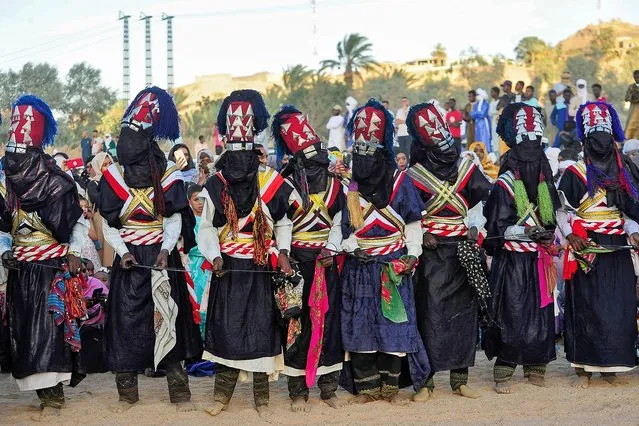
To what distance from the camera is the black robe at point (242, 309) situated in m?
8.08

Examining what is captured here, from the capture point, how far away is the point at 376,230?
8461 mm

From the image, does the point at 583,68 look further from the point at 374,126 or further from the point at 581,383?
the point at 374,126

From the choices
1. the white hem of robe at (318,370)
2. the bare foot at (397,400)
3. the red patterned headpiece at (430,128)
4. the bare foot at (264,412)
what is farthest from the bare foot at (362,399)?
the red patterned headpiece at (430,128)

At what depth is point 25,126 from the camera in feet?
27.5

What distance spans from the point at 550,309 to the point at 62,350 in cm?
435

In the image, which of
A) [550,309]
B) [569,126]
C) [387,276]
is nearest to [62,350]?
[387,276]

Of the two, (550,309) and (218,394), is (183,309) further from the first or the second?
(550,309)

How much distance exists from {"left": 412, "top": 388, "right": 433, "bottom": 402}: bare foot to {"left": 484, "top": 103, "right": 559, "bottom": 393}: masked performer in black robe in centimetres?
74

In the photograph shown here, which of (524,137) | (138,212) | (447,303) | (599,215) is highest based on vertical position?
(524,137)

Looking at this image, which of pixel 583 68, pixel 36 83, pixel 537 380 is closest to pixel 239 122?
pixel 537 380

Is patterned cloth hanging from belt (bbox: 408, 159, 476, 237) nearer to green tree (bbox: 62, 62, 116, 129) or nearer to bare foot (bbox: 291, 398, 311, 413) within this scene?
bare foot (bbox: 291, 398, 311, 413)

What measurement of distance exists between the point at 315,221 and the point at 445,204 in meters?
1.18

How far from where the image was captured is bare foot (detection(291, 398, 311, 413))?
8344 millimetres

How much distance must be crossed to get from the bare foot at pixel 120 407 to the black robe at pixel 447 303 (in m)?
2.61
